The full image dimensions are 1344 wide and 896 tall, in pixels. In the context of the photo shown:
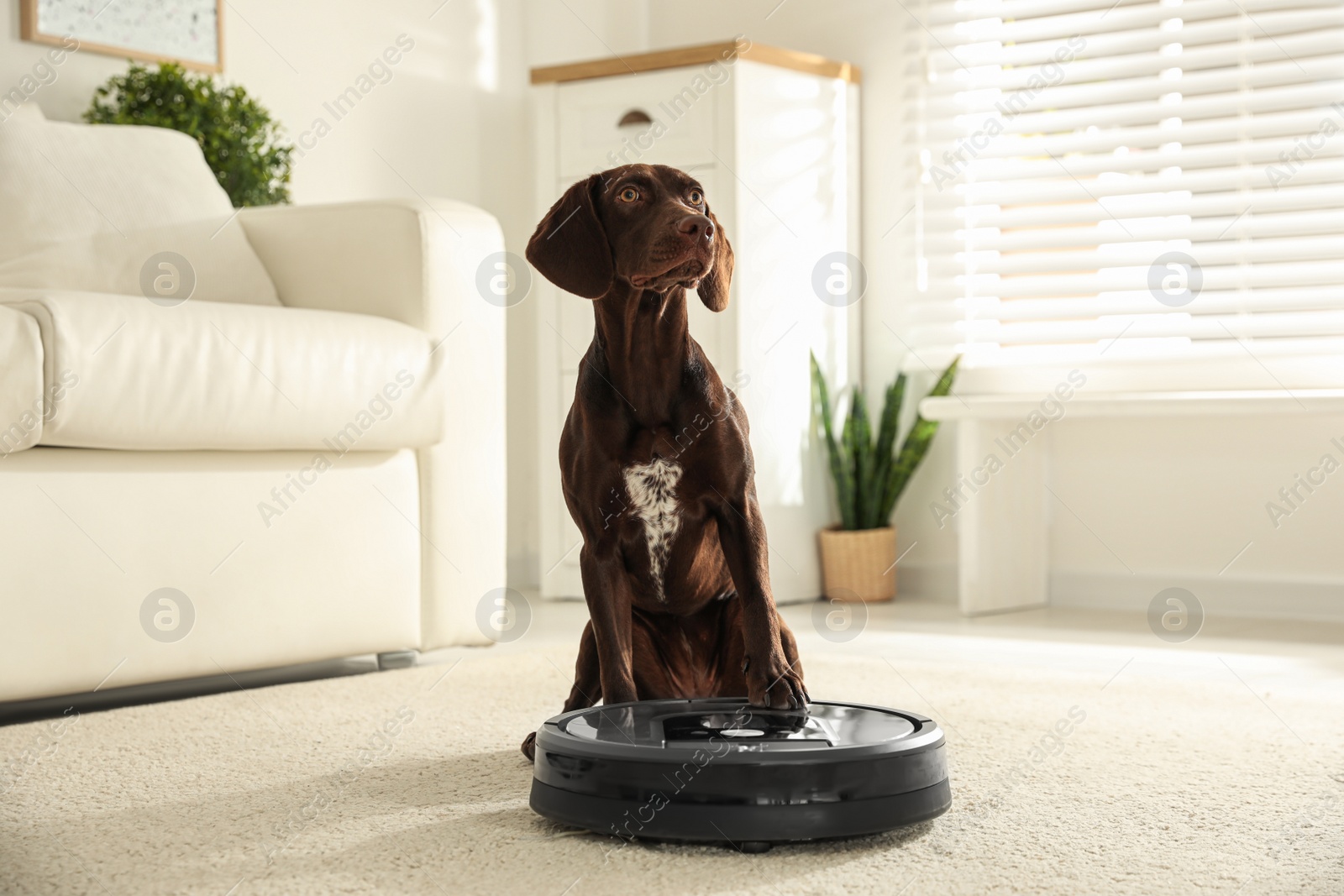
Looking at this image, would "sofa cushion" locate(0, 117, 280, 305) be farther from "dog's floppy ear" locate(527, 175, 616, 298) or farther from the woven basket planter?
the woven basket planter

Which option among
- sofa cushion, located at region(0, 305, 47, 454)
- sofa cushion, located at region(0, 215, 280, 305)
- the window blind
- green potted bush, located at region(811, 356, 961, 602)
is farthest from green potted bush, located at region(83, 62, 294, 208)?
the window blind

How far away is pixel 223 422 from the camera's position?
6.70ft

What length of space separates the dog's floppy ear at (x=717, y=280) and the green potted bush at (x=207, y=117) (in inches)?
71.2

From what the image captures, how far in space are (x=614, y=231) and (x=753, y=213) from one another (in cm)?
212

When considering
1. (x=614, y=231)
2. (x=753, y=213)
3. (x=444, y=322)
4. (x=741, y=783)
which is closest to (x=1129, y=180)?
(x=753, y=213)

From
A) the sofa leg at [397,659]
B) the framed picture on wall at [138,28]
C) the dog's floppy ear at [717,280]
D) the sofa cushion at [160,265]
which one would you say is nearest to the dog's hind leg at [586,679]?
the dog's floppy ear at [717,280]

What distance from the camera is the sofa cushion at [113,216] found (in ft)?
7.56

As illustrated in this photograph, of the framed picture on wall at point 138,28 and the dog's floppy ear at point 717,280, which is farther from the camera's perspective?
the framed picture on wall at point 138,28

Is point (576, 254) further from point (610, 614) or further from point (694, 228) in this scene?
point (610, 614)

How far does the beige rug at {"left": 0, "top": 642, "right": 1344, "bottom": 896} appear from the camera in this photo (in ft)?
3.70

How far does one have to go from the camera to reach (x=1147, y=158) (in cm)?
337

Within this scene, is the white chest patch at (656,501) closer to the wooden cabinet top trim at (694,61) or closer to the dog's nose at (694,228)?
the dog's nose at (694,228)

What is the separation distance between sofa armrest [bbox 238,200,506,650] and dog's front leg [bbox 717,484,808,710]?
3.58 feet

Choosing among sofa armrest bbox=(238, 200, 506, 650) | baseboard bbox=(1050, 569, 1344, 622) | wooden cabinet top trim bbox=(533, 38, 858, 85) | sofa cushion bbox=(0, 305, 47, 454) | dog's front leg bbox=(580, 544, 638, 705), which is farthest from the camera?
wooden cabinet top trim bbox=(533, 38, 858, 85)
